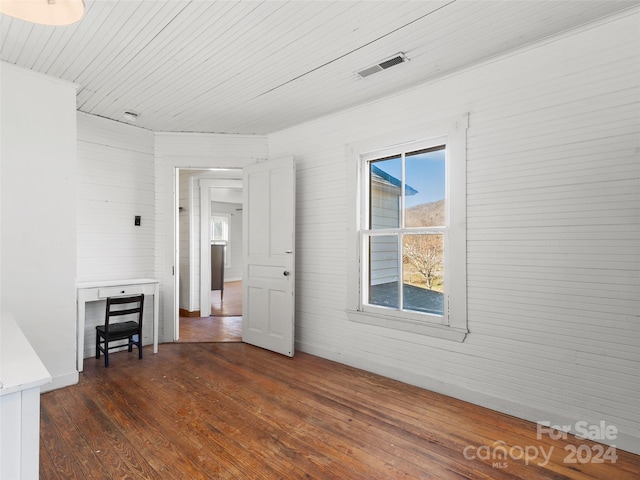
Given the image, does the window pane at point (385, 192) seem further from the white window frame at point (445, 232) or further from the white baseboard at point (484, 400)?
the white baseboard at point (484, 400)

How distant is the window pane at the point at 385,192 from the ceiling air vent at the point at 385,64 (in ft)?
2.80

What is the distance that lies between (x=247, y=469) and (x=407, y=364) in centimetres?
179

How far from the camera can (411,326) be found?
10.9ft

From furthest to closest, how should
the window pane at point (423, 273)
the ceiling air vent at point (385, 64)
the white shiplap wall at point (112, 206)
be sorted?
the white shiplap wall at point (112, 206), the window pane at point (423, 273), the ceiling air vent at point (385, 64)

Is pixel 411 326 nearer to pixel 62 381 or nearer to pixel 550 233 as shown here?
pixel 550 233

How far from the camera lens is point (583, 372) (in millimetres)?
2438

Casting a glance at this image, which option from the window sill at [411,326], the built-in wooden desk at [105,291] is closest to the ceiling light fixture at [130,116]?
the built-in wooden desk at [105,291]

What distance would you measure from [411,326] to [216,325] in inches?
136

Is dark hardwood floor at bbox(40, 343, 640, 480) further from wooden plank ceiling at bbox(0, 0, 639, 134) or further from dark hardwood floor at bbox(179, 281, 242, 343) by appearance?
wooden plank ceiling at bbox(0, 0, 639, 134)

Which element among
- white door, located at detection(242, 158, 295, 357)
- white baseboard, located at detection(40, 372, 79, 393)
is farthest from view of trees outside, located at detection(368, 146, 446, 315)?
white baseboard, located at detection(40, 372, 79, 393)

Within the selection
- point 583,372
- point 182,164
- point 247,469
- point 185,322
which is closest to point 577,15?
point 583,372

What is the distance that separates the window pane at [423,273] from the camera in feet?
10.5

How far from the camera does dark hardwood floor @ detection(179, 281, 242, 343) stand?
4859 millimetres

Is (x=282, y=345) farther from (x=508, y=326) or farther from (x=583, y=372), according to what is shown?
(x=583, y=372)
